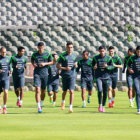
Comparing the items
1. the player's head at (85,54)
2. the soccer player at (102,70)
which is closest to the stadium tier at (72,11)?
the player's head at (85,54)

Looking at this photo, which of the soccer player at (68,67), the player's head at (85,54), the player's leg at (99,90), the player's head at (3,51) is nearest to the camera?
the player's head at (3,51)

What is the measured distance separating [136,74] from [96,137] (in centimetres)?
558

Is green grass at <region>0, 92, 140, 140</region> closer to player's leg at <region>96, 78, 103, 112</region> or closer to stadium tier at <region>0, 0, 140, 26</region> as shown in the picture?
player's leg at <region>96, 78, 103, 112</region>

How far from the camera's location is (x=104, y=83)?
52.4 feet

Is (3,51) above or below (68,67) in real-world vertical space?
above

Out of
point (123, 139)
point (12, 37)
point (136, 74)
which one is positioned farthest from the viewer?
point (12, 37)

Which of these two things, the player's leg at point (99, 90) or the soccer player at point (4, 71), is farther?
the player's leg at point (99, 90)

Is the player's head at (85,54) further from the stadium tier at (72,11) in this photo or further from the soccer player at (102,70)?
the stadium tier at (72,11)

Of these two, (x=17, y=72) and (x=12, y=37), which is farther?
(x=12, y=37)

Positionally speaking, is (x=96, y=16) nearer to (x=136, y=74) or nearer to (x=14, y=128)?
(x=136, y=74)

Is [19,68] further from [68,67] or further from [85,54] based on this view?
[68,67]

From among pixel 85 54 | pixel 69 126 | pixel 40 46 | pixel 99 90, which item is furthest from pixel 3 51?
pixel 69 126

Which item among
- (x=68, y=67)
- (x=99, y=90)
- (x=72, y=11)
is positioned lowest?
(x=99, y=90)

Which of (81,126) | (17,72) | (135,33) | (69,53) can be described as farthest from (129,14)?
(81,126)
